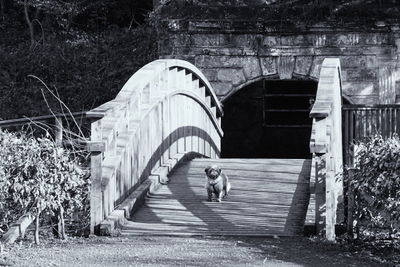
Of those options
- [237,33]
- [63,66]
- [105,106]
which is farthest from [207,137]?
[105,106]

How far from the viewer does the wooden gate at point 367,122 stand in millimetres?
13859

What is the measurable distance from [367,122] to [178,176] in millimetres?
3604

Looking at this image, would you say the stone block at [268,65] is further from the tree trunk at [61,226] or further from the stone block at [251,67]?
the tree trunk at [61,226]

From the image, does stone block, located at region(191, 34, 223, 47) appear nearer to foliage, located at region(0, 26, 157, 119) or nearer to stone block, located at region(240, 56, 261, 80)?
stone block, located at region(240, 56, 261, 80)

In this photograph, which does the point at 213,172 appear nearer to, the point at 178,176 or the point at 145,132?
the point at 145,132

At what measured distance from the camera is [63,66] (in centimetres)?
2159

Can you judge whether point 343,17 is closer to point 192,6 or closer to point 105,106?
point 192,6

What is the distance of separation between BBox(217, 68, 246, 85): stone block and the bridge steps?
613 centimetres

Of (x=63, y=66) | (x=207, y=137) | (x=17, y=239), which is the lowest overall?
(x=17, y=239)

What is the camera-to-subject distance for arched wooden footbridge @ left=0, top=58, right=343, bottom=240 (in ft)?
30.1

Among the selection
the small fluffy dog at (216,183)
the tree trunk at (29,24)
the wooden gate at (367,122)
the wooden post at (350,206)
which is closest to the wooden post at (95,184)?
the small fluffy dog at (216,183)

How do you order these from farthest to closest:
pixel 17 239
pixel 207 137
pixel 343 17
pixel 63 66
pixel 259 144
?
pixel 259 144, pixel 63 66, pixel 343 17, pixel 207 137, pixel 17 239

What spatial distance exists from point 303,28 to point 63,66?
18.9 ft

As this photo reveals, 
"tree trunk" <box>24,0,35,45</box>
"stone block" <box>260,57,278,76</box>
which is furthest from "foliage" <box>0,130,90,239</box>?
"tree trunk" <box>24,0,35,45</box>
